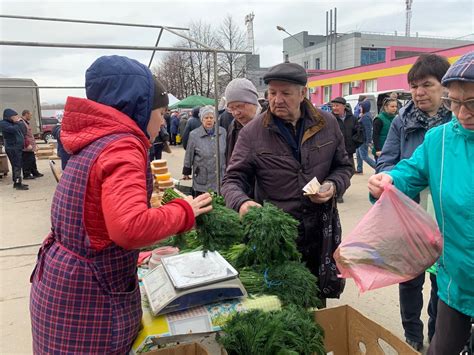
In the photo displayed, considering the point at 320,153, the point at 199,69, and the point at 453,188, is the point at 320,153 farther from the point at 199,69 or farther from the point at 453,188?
the point at 199,69

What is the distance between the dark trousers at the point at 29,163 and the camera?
11.3 m

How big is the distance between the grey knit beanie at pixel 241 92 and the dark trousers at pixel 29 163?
9680 mm

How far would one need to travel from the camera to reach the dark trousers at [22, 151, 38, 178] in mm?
11312

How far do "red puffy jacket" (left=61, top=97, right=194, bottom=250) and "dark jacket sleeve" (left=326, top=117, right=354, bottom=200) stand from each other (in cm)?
123

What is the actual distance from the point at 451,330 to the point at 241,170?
52.2 inches

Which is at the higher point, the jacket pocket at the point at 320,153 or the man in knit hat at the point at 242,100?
the man in knit hat at the point at 242,100

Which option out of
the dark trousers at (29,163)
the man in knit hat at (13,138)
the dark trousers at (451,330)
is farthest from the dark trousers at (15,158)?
the dark trousers at (451,330)

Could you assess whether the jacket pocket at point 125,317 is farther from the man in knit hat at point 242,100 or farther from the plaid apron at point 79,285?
the man in knit hat at point 242,100

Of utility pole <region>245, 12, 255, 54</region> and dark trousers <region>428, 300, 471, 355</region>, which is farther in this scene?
utility pole <region>245, 12, 255, 54</region>

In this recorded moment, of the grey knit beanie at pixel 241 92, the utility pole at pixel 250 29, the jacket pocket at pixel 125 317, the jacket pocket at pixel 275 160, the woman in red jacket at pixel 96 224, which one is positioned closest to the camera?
the woman in red jacket at pixel 96 224

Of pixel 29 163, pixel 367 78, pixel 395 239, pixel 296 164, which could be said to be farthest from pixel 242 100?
pixel 367 78

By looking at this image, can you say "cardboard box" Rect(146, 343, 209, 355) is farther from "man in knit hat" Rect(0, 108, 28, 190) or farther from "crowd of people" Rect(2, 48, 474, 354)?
"man in knit hat" Rect(0, 108, 28, 190)

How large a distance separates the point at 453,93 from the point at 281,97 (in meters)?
0.93

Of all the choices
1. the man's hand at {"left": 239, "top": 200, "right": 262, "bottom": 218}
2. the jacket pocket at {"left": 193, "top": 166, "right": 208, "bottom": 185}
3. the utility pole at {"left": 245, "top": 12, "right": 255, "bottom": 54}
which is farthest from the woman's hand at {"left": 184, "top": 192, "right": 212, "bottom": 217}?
the utility pole at {"left": 245, "top": 12, "right": 255, "bottom": 54}
